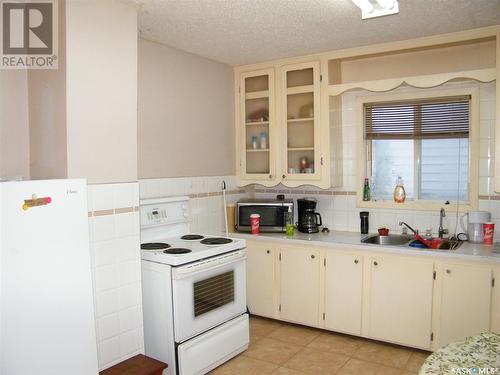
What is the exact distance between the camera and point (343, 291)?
341 cm

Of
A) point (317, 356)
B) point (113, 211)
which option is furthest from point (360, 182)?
point (113, 211)

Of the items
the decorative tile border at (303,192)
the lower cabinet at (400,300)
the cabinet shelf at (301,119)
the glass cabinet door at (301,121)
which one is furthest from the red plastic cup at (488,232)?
the cabinet shelf at (301,119)

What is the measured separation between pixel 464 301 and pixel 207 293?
1782 millimetres

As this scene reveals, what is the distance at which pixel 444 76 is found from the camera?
3195mm

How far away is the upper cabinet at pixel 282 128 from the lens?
3.73 meters

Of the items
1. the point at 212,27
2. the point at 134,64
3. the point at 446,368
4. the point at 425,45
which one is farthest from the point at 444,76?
the point at 446,368

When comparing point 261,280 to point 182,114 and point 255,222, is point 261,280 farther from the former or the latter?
point 182,114

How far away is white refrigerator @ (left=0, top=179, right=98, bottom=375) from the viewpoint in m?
1.70

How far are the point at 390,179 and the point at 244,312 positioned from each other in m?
1.76

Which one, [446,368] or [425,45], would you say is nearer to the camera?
[446,368]

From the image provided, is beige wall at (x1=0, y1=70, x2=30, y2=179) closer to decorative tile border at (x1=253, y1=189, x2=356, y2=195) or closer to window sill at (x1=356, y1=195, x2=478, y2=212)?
decorative tile border at (x1=253, y1=189, x2=356, y2=195)

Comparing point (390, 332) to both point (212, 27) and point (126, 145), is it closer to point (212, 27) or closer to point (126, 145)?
point (126, 145)

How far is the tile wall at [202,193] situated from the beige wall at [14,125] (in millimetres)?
896

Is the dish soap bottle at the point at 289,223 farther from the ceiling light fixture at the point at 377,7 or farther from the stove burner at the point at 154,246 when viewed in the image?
the ceiling light fixture at the point at 377,7
